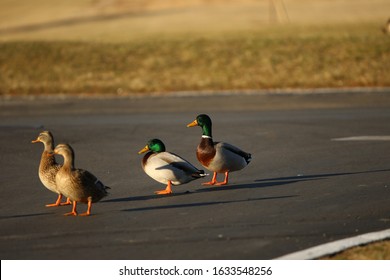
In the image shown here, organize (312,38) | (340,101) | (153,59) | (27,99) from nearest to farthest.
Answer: (340,101)
(27,99)
(153,59)
(312,38)

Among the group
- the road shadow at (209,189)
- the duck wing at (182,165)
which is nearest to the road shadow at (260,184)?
the road shadow at (209,189)

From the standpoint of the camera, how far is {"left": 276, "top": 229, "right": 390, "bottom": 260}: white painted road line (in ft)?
31.1

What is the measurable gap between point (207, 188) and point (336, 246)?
13.7 feet

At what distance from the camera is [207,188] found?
1383 cm

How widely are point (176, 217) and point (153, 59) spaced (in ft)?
78.6

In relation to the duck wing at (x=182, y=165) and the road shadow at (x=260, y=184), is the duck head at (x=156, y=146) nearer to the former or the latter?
the duck wing at (x=182, y=165)

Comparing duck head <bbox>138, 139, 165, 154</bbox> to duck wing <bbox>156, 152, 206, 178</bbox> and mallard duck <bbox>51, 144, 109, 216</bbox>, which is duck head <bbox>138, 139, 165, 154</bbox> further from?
mallard duck <bbox>51, 144, 109, 216</bbox>

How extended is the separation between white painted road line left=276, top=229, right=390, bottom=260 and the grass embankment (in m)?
20.2

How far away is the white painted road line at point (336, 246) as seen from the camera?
31.1 feet

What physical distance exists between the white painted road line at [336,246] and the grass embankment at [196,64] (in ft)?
66.1

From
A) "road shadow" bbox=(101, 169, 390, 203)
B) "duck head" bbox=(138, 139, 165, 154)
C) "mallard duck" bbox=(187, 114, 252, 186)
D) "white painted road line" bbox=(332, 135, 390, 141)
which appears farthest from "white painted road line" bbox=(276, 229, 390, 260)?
"white painted road line" bbox=(332, 135, 390, 141)

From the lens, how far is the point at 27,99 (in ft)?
94.8

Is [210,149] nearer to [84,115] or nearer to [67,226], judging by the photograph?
[67,226]

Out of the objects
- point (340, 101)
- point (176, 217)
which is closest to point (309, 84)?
point (340, 101)
